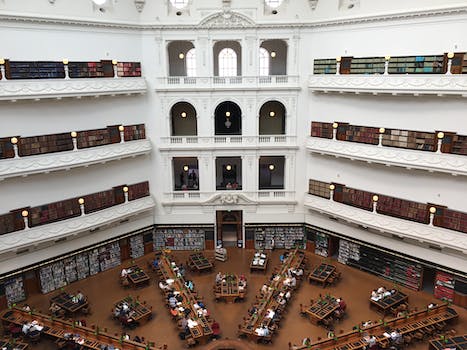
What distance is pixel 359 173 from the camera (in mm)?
24031

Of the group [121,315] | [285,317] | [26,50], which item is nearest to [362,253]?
[285,317]

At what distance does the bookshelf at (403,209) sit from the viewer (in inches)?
848

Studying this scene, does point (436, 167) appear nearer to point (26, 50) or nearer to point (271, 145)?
point (271, 145)

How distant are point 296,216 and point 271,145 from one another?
521 centimetres

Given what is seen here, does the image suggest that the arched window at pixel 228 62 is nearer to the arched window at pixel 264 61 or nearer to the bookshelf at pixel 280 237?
the arched window at pixel 264 61

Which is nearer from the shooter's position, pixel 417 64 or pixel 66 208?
pixel 417 64

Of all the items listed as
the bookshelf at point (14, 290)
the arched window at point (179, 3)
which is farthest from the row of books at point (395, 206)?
the bookshelf at point (14, 290)

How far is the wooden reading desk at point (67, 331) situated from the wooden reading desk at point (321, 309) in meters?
7.52

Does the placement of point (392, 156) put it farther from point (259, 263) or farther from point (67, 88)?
point (67, 88)

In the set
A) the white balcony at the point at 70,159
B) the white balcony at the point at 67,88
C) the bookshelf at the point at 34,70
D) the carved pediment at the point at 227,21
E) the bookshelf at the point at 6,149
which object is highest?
the carved pediment at the point at 227,21

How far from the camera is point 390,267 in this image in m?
23.8

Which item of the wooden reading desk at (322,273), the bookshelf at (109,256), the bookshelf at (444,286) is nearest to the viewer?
the bookshelf at (444,286)

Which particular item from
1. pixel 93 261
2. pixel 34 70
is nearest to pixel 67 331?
pixel 93 261

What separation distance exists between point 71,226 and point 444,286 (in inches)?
825
